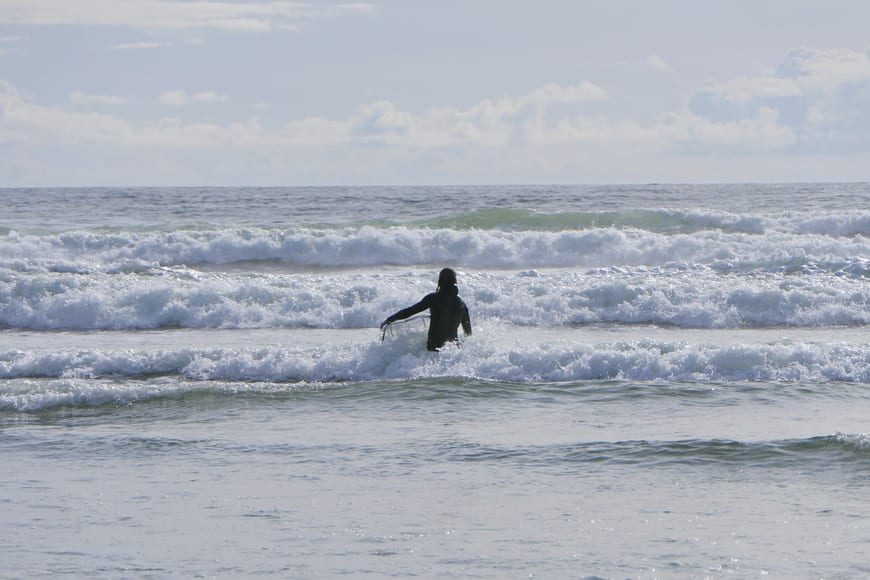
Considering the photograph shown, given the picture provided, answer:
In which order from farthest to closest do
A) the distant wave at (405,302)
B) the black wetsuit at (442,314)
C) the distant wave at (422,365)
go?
1. the distant wave at (405,302)
2. the black wetsuit at (442,314)
3. the distant wave at (422,365)

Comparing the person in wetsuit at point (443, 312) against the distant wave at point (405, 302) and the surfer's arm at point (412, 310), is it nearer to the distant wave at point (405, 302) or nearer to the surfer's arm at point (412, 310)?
the surfer's arm at point (412, 310)

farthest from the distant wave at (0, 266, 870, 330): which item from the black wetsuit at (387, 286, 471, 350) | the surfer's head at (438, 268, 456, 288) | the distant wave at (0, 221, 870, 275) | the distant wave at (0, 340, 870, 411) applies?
the distant wave at (0, 221, 870, 275)

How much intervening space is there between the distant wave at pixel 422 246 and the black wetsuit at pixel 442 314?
51.3ft

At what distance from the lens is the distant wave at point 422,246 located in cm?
2850

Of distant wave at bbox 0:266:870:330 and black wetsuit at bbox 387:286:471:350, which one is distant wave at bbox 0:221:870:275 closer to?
distant wave at bbox 0:266:870:330

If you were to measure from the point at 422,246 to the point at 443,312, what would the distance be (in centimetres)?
1775

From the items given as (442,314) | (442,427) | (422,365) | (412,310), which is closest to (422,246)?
(422,365)

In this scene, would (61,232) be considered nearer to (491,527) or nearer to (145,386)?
(145,386)

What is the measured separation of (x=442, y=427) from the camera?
10133 millimetres

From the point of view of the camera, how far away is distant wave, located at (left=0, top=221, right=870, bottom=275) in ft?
93.5

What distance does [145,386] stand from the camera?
12.4 m

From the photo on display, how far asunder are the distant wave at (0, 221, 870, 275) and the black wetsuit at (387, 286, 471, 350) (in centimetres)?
1565

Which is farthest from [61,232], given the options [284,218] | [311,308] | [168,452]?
[168,452]

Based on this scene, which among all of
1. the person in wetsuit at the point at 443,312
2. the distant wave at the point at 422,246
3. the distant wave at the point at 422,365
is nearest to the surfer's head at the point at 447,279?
the person in wetsuit at the point at 443,312
